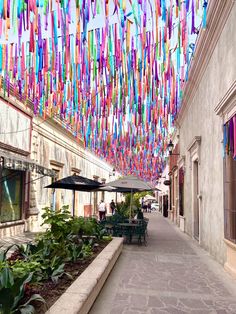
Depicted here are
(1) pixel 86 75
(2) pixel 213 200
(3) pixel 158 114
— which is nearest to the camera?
(2) pixel 213 200

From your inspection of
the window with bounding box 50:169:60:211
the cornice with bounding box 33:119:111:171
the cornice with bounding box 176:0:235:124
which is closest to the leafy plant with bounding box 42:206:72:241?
the cornice with bounding box 176:0:235:124

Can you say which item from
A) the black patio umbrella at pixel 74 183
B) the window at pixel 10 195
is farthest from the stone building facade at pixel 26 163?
the black patio umbrella at pixel 74 183

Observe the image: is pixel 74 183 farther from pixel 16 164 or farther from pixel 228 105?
pixel 228 105

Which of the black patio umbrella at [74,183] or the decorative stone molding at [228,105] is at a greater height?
the decorative stone molding at [228,105]

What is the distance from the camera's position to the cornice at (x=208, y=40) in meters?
8.91

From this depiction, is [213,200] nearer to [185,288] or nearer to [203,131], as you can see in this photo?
[203,131]

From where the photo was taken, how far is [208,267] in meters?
9.08

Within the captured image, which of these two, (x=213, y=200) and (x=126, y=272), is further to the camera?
(x=213, y=200)

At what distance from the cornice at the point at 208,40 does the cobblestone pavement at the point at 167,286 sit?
6425 millimetres

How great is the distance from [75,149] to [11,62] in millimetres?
14873

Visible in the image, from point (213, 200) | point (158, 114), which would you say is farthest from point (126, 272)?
point (158, 114)

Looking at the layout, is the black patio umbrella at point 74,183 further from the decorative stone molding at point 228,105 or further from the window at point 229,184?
the decorative stone molding at point 228,105

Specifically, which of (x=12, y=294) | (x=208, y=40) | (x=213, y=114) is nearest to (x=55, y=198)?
(x=213, y=114)

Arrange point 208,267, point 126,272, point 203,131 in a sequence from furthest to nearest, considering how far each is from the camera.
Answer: point 203,131 < point 208,267 < point 126,272
